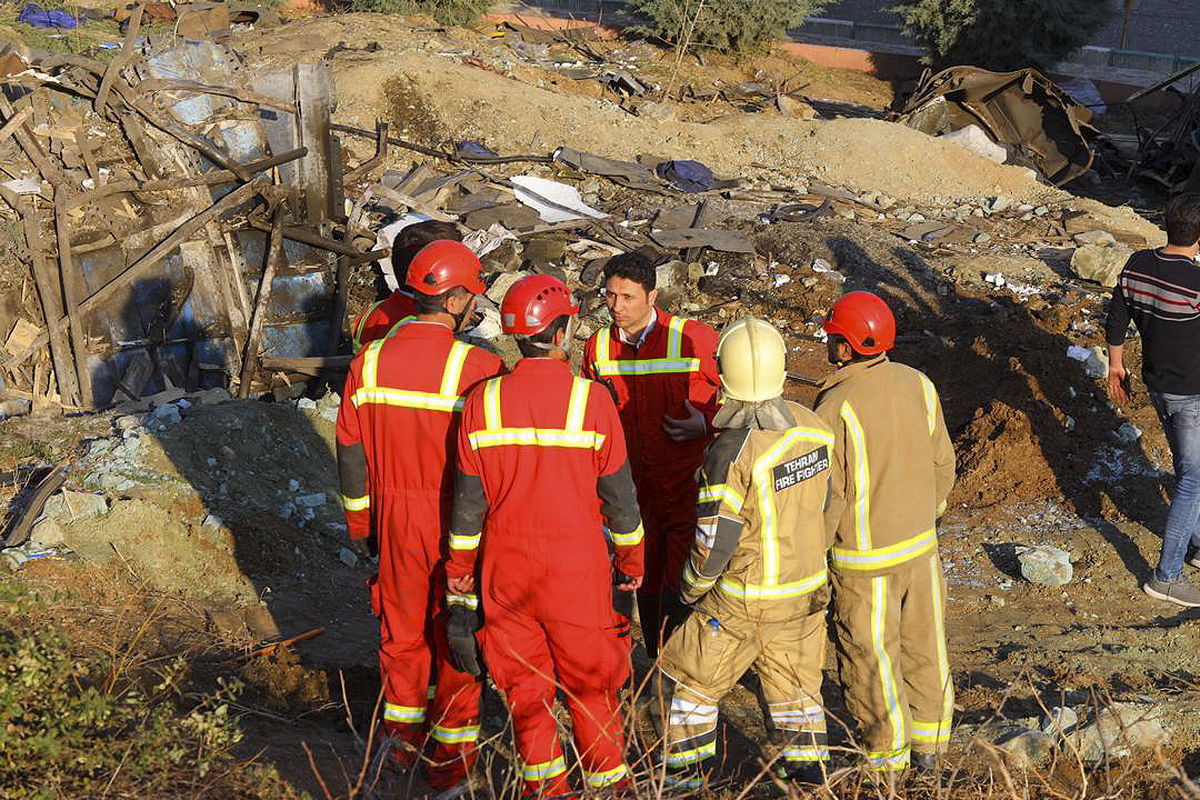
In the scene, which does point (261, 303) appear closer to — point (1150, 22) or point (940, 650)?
point (940, 650)

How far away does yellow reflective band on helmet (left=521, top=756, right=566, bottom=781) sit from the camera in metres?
3.71

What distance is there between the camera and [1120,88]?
2258cm

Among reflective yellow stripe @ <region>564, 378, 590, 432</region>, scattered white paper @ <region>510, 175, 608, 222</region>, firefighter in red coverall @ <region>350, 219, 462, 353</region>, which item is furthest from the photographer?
scattered white paper @ <region>510, 175, 608, 222</region>

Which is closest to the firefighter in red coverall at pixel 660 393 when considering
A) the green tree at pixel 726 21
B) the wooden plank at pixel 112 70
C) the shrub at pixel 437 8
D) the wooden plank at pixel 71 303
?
the wooden plank at pixel 71 303

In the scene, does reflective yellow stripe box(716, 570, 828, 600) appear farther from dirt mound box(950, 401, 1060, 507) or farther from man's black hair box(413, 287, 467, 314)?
dirt mound box(950, 401, 1060, 507)

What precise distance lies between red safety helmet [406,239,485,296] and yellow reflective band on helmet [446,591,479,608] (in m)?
1.05

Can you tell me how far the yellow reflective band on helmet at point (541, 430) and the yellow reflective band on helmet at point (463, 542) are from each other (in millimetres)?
357

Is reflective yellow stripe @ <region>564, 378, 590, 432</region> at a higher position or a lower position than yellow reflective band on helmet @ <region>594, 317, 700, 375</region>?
higher

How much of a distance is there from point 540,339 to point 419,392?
51 centimetres

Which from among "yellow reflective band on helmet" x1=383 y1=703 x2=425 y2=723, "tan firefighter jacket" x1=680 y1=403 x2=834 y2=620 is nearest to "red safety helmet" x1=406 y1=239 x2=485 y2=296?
"tan firefighter jacket" x1=680 y1=403 x2=834 y2=620

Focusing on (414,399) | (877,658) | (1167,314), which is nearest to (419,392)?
(414,399)

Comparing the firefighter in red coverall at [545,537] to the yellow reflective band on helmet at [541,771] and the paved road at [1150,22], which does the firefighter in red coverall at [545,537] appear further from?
the paved road at [1150,22]

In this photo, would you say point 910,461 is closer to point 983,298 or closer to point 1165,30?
point 983,298

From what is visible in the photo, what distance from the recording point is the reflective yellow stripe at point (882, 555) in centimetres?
393
